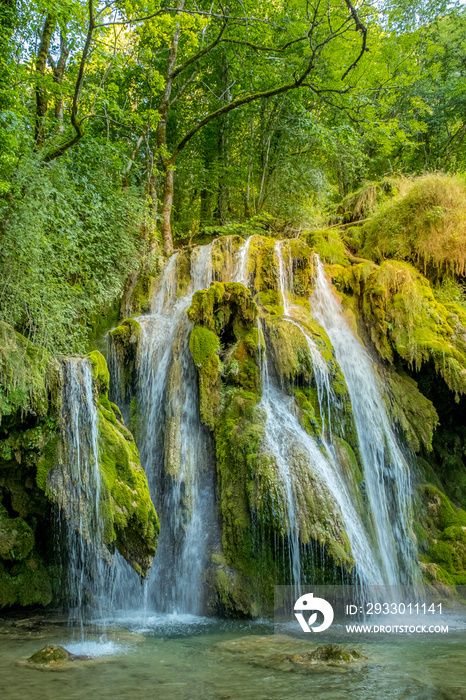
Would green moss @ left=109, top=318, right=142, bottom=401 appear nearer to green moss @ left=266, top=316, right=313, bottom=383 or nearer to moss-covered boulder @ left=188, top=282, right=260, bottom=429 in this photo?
moss-covered boulder @ left=188, top=282, right=260, bottom=429

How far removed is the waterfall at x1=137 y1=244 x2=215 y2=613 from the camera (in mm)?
7875

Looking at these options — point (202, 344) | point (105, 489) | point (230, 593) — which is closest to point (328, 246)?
point (202, 344)

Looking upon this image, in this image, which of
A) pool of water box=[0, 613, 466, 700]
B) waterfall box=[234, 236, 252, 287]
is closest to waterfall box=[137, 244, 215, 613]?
pool of water box=[0, 613, 466, 700]

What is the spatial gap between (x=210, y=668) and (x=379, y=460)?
560 centimetres

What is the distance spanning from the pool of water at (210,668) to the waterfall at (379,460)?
6.04ft

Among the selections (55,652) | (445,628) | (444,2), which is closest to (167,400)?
(55,652)

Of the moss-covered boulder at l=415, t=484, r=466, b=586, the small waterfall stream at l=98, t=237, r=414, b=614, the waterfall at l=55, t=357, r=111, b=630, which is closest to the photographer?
the waterfall at l=55, t=357, r=111, b=630

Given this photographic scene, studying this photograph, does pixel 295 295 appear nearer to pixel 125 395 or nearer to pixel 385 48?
pixel 125 395

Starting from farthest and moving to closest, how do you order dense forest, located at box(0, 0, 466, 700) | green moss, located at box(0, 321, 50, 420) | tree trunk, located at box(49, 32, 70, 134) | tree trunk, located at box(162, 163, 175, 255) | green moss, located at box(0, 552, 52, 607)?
tree trunk, located at box(162, 163, 175, 255) < tree trunk, located at box(49, 32, 70, 134) < green moss, located at box(0, 552, 52, 607) < dense forest, located at box(0, 0, 466, 700) < green moss, located at box(0, 321, 50, 420)

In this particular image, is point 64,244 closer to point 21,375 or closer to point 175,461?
point 21,375

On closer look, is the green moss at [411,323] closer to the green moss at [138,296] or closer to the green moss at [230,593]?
the green moss at [138,296]

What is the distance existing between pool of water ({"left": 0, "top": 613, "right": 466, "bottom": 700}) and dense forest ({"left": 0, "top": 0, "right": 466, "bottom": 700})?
0.24ft

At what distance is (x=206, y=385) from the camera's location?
911 cm

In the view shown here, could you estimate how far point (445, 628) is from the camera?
Result: 7.26m
